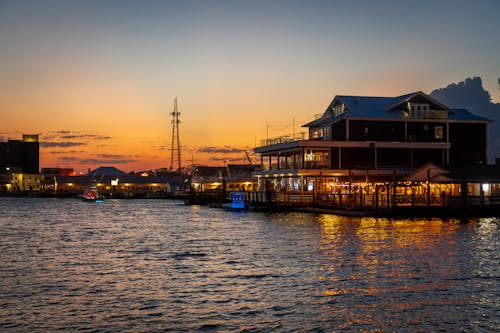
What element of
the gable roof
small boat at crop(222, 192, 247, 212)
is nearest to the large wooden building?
the gable roof

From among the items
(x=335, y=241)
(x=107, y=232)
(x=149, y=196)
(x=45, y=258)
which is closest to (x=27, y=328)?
(x=45, y=258)

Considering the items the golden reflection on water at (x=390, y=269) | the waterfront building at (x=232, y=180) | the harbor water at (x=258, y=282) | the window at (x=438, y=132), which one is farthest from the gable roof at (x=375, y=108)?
the waterfront building at (x=232, y=180)

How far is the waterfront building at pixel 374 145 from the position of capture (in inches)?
3054

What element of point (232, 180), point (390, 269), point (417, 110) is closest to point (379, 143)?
point (417, 110)

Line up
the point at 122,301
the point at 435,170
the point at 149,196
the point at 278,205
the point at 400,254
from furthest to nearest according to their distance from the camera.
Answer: the point at 149,196 < the point at 278,205 < the point at 435,170 < the point at 400,254 < the point at 122,301

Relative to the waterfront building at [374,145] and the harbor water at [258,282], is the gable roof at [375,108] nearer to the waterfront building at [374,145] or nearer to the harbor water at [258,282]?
the waterfront building at [374,145]

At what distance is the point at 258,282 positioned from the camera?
25.9 m

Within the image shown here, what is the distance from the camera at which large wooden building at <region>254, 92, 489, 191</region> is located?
7781 centimetres

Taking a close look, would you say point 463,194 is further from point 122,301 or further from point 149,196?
point 149,196

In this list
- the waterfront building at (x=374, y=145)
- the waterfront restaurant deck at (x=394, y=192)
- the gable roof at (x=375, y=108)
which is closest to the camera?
the waterfront restaurant deck at (x=394, y=192)

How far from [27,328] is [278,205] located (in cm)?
5684

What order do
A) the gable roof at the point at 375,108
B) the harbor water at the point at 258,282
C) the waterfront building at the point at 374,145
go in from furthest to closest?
the gable roof at the point at 375,108 < the waterfront building at the point at 374,145 < the harbor water at the point at 258,282

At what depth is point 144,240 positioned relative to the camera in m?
45.2

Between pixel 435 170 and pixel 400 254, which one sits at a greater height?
pixel 435 170
